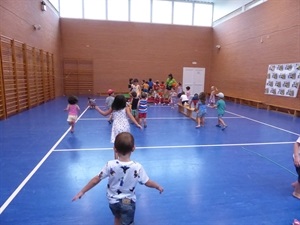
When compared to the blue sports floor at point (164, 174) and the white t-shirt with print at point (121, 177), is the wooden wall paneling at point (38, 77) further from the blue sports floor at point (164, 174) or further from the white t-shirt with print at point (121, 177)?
the white t-shirt with print at point (121, 177)

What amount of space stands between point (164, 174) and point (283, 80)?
9.93m

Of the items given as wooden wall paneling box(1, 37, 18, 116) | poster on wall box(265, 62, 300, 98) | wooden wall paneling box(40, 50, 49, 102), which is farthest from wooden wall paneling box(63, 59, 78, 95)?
poster on wall box(265, 62, 300, 98)

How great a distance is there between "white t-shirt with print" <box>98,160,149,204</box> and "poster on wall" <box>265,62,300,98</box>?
1101cm

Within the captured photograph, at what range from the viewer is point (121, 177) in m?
1.98

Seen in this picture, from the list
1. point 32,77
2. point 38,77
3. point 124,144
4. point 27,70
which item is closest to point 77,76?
point 38,77

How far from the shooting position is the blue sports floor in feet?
9.56

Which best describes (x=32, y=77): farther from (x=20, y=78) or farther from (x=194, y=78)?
(x=194, y=78)

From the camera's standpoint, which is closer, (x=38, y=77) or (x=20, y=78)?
(x=20, y=78)

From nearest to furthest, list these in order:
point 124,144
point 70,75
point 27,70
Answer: point 124,144 < point 27,70 < point 70,75

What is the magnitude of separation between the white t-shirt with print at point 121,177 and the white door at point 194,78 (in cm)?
1815

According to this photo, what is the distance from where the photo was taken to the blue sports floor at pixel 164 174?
2.91m

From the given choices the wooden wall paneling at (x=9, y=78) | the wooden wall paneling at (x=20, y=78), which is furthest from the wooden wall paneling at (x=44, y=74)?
the wooden wall paneling at (x=9, y=78)

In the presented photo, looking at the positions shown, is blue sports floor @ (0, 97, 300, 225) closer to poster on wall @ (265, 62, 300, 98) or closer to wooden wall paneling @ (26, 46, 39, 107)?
wooden wall paneling @ (26, 46, 39, 107)

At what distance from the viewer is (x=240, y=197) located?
3365mm
